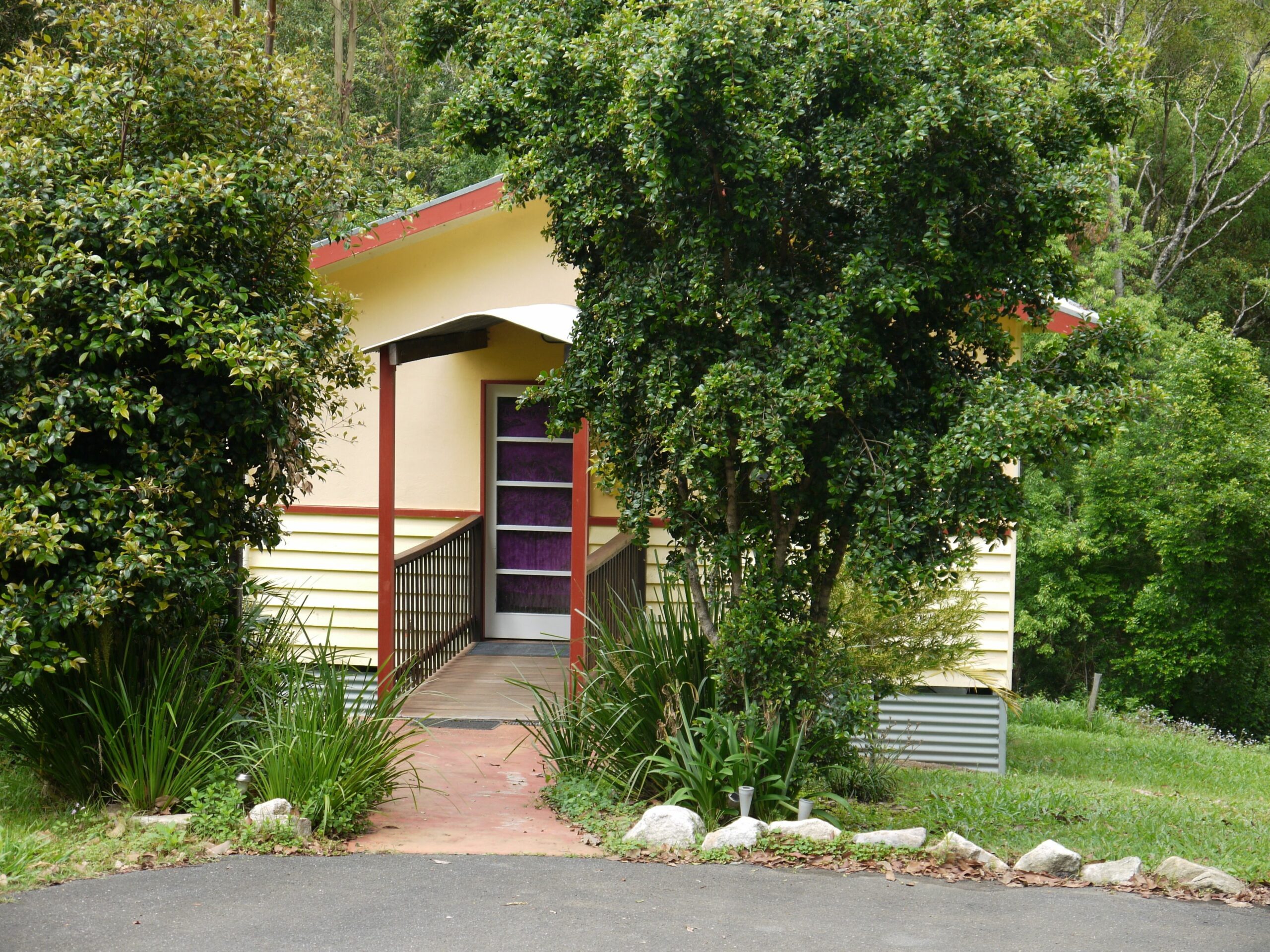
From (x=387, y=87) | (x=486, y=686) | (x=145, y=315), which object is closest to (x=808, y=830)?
(x=145, y=315)

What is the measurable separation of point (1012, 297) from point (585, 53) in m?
2.55

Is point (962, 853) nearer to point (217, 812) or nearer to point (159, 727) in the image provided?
point (217, 812)

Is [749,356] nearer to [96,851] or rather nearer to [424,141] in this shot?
[96,851]

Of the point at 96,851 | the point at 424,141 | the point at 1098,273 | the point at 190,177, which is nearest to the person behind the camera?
A: the point at 96,851

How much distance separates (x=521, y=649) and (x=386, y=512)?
2.52 metres

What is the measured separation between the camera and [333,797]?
580cm

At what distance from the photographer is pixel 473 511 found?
10742 millimetres

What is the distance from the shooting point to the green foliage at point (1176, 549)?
18453 mm

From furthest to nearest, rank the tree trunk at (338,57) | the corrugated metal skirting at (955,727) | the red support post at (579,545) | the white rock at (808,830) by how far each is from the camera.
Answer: the tree trunk at (338,57), the corrugated metal skirting at (955,727), the red support post at (579,545), the white rock at (808,830)

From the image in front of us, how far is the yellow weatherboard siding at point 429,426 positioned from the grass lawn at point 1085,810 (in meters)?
1.72

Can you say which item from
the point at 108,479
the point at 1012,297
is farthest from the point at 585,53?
the point at 108,479

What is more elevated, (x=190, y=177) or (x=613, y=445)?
(x=190, y=177)

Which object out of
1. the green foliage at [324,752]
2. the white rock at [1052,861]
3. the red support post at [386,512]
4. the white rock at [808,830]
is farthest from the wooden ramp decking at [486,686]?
the white rock at [1052,861]

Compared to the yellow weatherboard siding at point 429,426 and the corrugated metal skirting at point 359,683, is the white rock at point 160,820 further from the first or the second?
the yellow weatherboard siding at point 429,426
